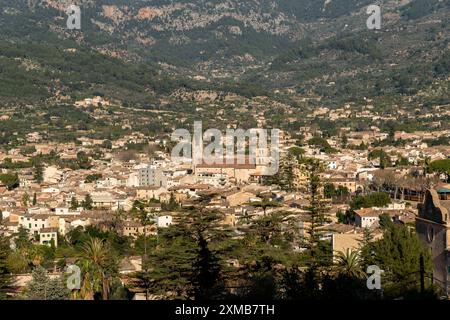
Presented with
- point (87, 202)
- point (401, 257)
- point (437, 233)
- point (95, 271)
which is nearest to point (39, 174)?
point (87, 202)

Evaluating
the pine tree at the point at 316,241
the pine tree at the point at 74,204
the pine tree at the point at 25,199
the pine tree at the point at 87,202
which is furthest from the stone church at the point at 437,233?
the pine tree at the point at 25,199

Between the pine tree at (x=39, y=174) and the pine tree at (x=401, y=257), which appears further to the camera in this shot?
the pine tree at (x=39, y=174)

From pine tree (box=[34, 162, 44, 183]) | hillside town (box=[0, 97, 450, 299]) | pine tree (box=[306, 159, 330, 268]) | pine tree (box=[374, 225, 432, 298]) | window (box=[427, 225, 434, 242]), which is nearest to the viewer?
pine tree (box=[374, 225, 432, 298])

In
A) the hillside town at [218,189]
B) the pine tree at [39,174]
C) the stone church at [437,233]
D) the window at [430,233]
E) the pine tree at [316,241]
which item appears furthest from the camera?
the pine tree at [39,174]

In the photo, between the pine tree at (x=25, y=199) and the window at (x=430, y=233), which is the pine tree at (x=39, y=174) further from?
the window at (x=430, y=233)

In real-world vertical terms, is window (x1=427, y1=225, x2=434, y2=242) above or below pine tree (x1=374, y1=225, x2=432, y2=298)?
above

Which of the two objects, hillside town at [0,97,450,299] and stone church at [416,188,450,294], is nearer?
stone church at [416,188,450,294]

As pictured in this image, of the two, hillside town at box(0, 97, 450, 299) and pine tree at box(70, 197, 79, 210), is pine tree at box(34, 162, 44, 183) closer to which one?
hillside town at box(0, 97, 450, 299)

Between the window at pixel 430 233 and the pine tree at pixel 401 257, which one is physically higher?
the window at pixel 430 233

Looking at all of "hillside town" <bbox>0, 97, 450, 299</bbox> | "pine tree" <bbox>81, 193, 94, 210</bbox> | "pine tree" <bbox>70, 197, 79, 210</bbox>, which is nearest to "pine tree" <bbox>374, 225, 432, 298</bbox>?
"hillside town" <bbox>0, 97, 450, 299</bbox>

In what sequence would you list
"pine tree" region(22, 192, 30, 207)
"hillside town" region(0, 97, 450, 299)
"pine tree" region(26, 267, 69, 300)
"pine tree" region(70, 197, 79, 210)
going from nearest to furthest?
1. "pine tree" region(26, 267, 69, 300)
2. "hillside town" region(0, 97, 450, 299)
3. "pine tree" region(70, 197, 79, 210)
4. "pine tree" region(22, 192, 30, 207)

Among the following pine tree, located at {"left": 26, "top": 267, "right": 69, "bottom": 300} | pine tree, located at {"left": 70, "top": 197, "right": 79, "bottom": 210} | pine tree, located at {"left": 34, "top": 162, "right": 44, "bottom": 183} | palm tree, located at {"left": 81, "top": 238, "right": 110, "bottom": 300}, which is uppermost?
pine tree, located at {"left": 34, "top": 162, "right": 44, "bottom": 183}

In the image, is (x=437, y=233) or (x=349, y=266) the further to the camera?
(x=437, y=233)

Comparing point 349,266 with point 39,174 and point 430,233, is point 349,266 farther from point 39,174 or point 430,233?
point 39,174
